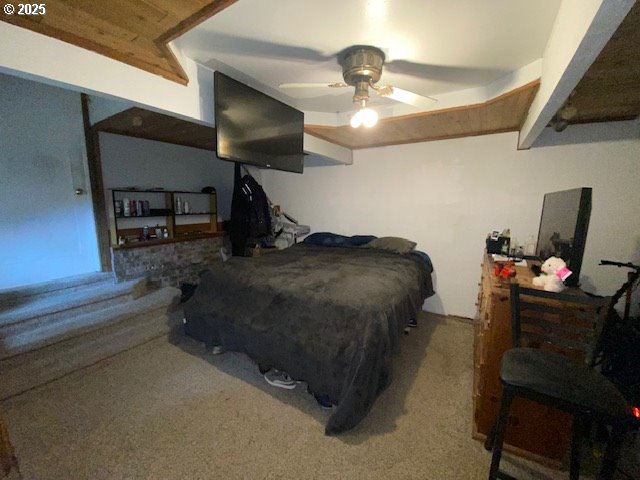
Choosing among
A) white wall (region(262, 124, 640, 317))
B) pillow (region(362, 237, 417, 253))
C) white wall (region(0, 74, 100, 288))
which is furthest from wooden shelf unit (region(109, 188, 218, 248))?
pillow (region(362, 237, 417, 253))

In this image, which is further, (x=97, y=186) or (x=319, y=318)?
(x=97, y=186)

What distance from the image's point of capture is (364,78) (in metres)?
1.69

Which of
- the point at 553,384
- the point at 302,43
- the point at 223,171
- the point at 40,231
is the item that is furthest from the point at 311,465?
the point at 223,171

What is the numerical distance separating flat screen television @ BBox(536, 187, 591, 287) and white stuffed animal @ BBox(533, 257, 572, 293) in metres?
0.07

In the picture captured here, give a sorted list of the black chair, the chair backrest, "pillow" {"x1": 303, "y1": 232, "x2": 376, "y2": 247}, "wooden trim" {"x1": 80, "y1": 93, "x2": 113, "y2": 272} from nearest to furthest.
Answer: the black chair < the chair backrest < "wooden trim" {"x1": 80, "y1": 93, "x2": 113, "y2": 272} < "pillow" {"x1": 303, "y1": 232, "x2": 376, "y2": 247}

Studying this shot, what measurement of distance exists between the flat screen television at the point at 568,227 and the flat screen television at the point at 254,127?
2131mm

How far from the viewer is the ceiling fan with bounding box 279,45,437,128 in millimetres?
1596

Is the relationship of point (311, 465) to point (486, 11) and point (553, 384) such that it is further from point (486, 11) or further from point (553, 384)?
point (486, 11)

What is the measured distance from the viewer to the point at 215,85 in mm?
1807

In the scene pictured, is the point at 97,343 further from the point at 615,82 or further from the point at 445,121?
the point at 615,82

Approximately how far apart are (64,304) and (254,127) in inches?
93.0

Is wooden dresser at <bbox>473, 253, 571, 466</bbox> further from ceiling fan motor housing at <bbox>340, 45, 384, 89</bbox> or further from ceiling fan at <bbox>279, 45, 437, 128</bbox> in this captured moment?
ceiling fan motor housing at <bbox>340, 45, 384, 89</bbox>

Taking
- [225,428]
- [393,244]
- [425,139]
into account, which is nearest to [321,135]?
[425,139]

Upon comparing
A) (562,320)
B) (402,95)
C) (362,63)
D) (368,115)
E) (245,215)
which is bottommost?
(562,320)
